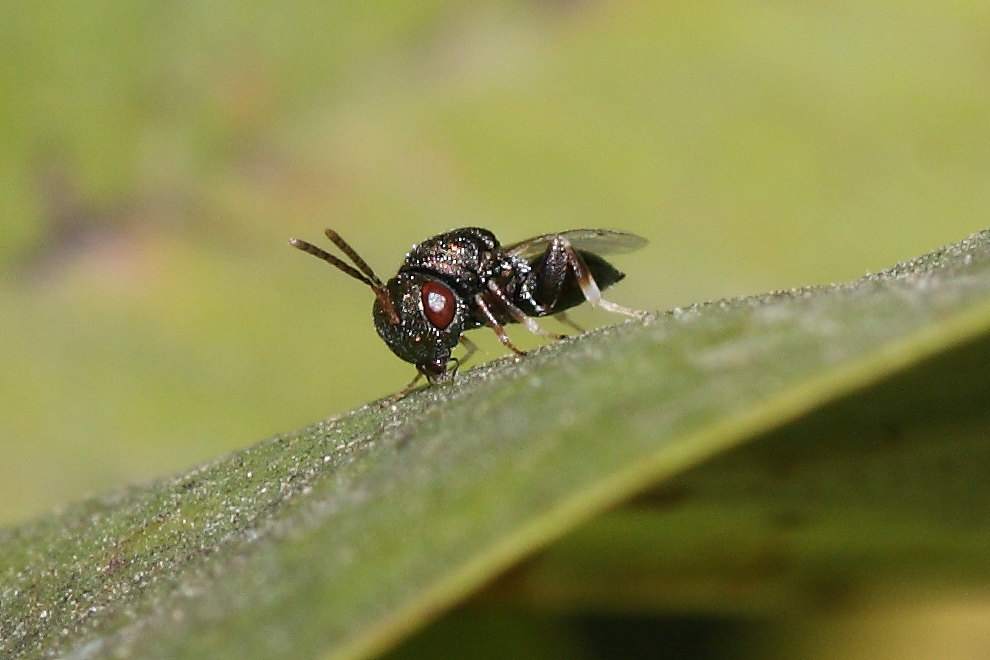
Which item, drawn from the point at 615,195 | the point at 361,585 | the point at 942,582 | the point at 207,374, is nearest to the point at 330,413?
the point at 207,374

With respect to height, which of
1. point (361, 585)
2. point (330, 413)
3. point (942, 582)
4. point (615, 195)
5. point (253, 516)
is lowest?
point (942, 582)

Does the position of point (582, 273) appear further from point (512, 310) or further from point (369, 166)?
point (369, 166)

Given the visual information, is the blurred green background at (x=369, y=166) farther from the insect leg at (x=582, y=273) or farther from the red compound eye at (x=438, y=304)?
the red compound eye at (x=438, y=304)

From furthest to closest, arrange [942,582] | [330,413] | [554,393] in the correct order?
[330,413], [942,582], [554,393]

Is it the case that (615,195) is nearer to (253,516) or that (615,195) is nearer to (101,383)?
(101,383)

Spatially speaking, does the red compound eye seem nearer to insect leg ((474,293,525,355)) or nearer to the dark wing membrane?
insect leg ((474,293,525,355))

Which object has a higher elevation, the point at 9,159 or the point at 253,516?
the point at 9,159

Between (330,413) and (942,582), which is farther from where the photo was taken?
(330,413)
